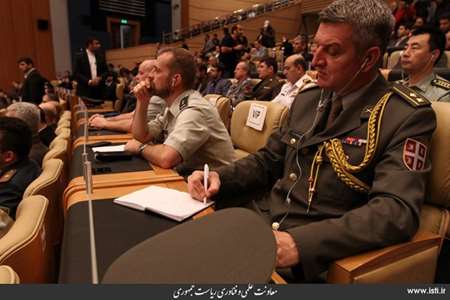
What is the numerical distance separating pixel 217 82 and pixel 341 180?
190 inches

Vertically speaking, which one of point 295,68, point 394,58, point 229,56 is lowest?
point 295,68

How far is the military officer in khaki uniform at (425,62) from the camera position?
241 centimetres

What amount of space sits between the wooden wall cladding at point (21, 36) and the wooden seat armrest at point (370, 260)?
11.9 m

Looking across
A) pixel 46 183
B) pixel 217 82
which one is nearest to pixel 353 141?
pixel 46 183

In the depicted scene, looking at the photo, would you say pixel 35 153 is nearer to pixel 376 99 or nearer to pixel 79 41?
pixel 376 99

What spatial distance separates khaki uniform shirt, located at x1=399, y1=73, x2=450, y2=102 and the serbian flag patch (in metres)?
1.62

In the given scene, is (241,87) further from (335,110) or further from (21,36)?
(21,36)

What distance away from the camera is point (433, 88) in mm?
2408

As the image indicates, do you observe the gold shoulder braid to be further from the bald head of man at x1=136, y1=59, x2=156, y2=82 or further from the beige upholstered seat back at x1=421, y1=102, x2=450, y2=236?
the bald head of man at x1=136, y1=59, x2=156, y2=82

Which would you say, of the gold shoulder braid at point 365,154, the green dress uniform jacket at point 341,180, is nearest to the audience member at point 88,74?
the green dress uniform jacket at point 341,180

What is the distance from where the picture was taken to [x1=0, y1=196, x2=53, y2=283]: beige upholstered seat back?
30.1 inches

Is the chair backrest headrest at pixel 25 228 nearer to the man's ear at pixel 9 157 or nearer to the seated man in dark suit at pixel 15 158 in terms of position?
the seated man in dark suit at pixel 15 158

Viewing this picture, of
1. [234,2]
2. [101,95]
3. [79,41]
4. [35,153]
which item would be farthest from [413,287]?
[234,2]

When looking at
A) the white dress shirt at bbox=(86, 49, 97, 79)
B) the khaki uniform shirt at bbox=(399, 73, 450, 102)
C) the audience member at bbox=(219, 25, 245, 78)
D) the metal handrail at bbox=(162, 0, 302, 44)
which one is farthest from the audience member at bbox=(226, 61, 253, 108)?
the metal handrail at bbox=(162, 0, 302, 44)
